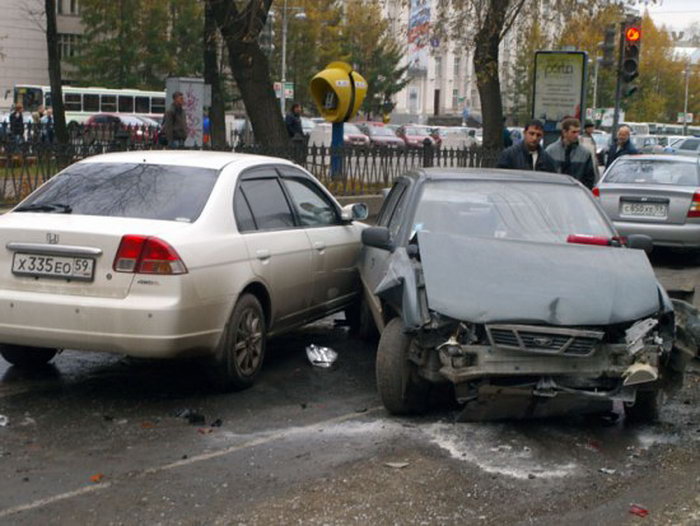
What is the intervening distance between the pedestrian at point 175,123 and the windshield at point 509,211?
39.6 ft

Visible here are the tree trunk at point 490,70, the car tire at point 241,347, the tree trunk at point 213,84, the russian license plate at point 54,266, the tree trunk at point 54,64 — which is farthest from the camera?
the tree trunk at point 54,64

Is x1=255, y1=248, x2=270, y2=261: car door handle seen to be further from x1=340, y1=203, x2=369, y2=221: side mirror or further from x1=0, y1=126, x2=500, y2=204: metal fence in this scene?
x1=0, y1=126, x2=500, y2=204: metal fence

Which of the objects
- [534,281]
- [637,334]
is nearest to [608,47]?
[534,281]

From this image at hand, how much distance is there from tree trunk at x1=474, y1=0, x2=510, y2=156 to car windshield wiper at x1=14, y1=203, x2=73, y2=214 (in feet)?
57.9

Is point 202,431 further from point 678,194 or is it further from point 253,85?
point 253,85

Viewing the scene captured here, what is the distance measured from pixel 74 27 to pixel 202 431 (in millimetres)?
74361

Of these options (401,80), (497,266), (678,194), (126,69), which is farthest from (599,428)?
(401,80)

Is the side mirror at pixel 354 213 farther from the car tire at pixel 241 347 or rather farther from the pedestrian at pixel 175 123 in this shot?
the pedestrian at pixel 175 123

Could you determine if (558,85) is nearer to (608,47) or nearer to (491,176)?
(608,47)

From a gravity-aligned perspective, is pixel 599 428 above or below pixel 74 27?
below

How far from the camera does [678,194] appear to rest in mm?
15242

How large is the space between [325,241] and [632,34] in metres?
13.7

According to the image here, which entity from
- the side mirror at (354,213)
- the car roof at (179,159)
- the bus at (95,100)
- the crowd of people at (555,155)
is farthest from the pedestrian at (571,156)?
the bus at (95,100)

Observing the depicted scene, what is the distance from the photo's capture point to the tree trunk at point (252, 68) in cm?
1969
